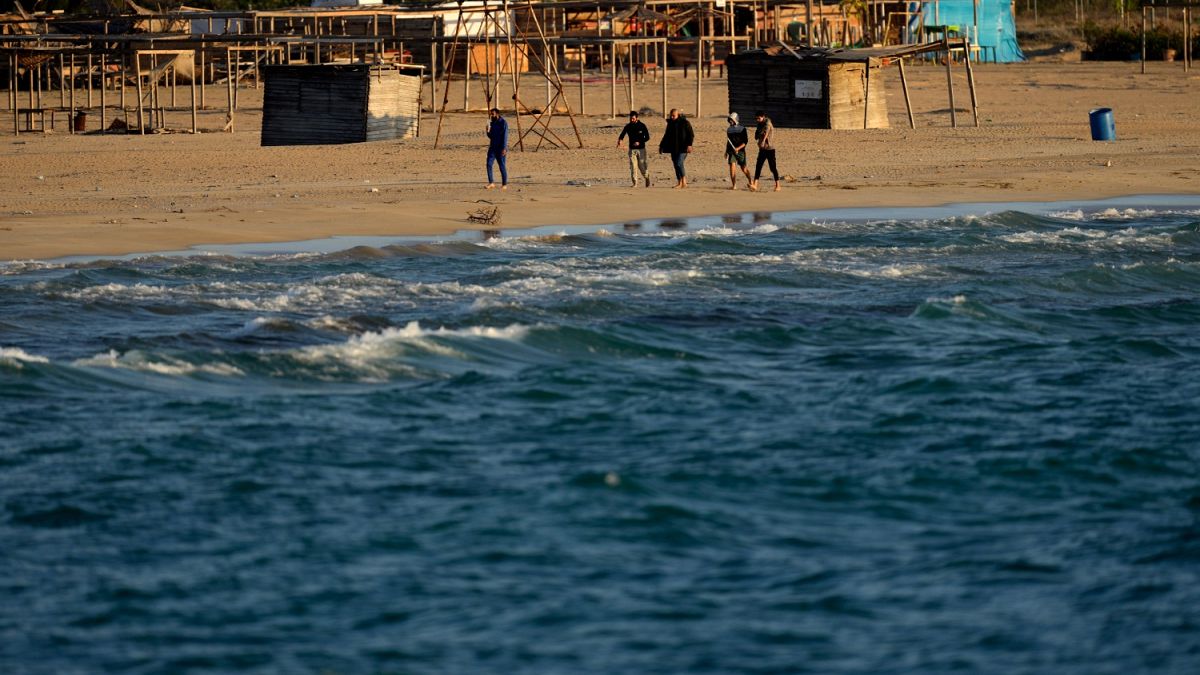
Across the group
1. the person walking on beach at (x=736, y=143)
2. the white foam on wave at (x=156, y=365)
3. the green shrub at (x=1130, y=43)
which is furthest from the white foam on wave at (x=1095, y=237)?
the green shrub at (x=1130, y=43)

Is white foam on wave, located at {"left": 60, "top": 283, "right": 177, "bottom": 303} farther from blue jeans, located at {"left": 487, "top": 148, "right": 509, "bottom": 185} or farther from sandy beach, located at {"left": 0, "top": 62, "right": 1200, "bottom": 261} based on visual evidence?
blue jeans, located at {"left": 487, "top": 148, "right": 509, "bottom": 185}

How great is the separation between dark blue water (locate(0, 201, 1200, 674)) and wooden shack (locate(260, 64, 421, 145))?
1511cm

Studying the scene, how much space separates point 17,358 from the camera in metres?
14.0

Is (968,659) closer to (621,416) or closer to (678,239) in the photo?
(621,416)

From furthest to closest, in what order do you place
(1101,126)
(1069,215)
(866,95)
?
(866,95) < (1101,126) < (1069,215)

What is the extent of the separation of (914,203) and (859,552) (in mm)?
16744

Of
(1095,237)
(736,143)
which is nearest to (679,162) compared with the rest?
(736,143)

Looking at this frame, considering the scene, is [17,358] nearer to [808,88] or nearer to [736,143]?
[736,143]

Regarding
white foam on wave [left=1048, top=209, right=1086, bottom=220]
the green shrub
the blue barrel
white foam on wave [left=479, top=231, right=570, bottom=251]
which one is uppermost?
the green shrub

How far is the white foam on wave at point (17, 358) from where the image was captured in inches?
545

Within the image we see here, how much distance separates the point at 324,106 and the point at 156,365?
67.4 ft

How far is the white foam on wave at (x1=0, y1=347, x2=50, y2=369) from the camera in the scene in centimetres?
1385

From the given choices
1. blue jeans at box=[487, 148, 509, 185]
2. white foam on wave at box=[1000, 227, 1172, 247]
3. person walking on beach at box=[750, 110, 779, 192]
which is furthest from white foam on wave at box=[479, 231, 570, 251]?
white foam on wave at box=[1000, 227, 1172, 247]

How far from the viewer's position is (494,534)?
32.4 ft
